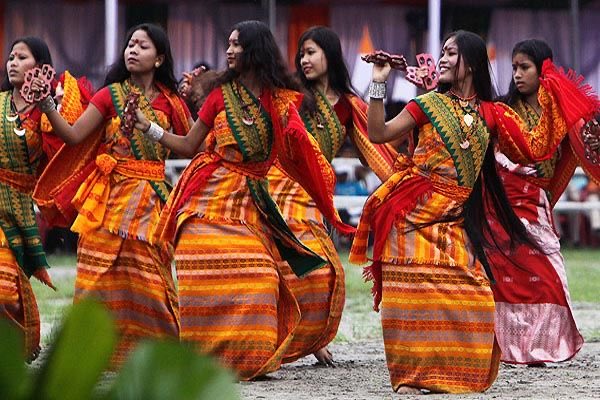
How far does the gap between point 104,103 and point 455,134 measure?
1.80m

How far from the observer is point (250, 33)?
5930 millimetres

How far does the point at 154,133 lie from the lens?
5836mm

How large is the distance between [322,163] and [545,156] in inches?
42.2

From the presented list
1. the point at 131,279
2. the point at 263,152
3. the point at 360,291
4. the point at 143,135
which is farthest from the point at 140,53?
the point at 360,291

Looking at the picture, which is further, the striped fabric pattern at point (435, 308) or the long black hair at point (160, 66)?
the long black hair at point (160, 66)

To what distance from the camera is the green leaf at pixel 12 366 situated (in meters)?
0.75

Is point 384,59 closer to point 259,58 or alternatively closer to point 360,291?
point 259,58

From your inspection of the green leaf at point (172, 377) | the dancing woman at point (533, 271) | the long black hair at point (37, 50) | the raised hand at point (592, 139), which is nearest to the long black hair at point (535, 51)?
the dancing woman at point (533, 271)

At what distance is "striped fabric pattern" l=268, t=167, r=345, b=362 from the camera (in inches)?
261

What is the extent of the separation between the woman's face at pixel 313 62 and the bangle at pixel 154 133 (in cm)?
127

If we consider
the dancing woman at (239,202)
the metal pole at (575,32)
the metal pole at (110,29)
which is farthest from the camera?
the metal pole at (575,32)

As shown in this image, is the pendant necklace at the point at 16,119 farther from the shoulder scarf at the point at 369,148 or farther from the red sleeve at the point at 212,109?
the shoulder scarf at the point at 369,148

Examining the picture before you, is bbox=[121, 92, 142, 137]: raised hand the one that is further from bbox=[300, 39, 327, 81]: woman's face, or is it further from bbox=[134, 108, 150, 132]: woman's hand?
bbox=[300, 39, 327, 81]: woman's face

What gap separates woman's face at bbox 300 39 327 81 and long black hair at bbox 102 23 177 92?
744 mm
